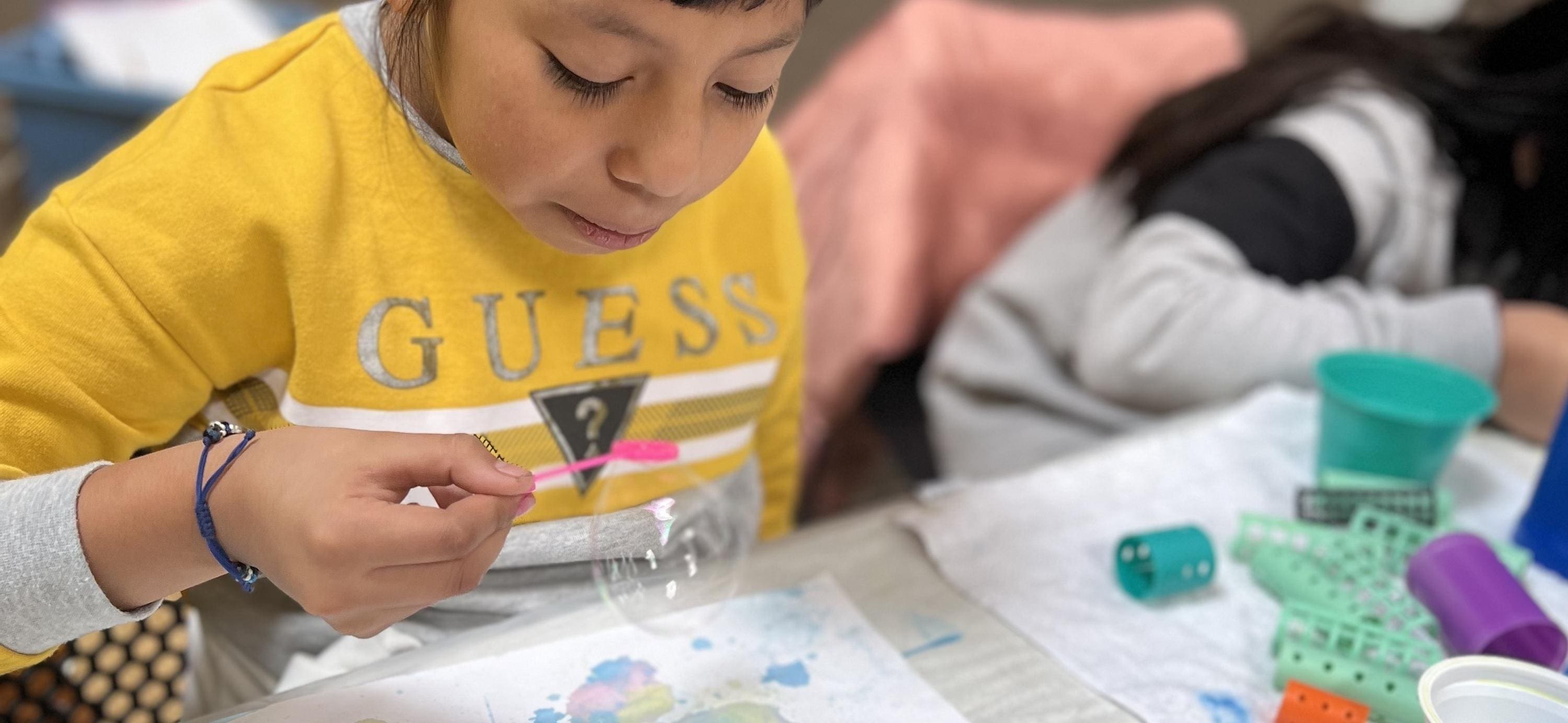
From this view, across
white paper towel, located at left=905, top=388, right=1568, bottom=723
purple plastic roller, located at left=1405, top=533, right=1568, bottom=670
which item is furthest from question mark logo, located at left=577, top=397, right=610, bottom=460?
purple plastic roller, located at left=1405, top=533, right=1568, bottom=670

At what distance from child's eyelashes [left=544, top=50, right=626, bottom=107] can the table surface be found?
0.89 feet

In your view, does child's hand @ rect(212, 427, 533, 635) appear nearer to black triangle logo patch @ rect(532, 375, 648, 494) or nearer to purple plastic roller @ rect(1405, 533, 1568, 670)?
black triangle logo patch @ rect(532, 375, 648, 494)

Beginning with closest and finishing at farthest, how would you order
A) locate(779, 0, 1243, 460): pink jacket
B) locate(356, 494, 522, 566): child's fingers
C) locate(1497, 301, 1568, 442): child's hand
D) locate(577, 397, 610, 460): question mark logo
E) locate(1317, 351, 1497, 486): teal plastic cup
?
locate(356, 494, 522, 566): child's fingers
locate(577, 397, 610, 460): question mark logo
locate(1317, 351, 1497, 486): teal plastic cup
locate(1497, 301, 1568, 442): child's hand
locate(779, 0, 1243, 460): pink jacket

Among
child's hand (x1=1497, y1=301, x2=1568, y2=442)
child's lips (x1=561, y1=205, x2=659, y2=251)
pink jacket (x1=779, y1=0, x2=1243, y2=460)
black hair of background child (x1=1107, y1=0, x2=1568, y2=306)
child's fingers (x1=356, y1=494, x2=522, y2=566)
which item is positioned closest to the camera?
child's fingers (x1=356, y1=494, x2=522, y2=566)

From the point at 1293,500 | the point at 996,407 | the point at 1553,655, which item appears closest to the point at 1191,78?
the point at 996,407

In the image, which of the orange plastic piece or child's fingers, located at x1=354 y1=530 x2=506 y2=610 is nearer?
child's fingers, located at x1=354 y1=530 x2=506 y2=610

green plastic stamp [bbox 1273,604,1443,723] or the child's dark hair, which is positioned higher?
the child's dark hair

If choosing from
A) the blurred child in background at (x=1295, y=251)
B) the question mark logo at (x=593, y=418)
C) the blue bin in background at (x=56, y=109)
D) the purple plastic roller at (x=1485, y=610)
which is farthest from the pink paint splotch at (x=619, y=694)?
the blue bin in background at (x=56, y=109)

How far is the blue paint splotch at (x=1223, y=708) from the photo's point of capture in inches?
22.4

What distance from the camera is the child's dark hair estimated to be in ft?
1.33

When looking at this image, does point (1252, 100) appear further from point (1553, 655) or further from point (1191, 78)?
point (1553, 655)

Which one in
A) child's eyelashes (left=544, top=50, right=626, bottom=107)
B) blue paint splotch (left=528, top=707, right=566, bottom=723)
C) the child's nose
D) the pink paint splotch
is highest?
child's eyelashes (left=544, top=50, right=626, bottom=107)

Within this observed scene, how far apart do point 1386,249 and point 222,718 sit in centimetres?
99

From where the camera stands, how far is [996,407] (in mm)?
1070
